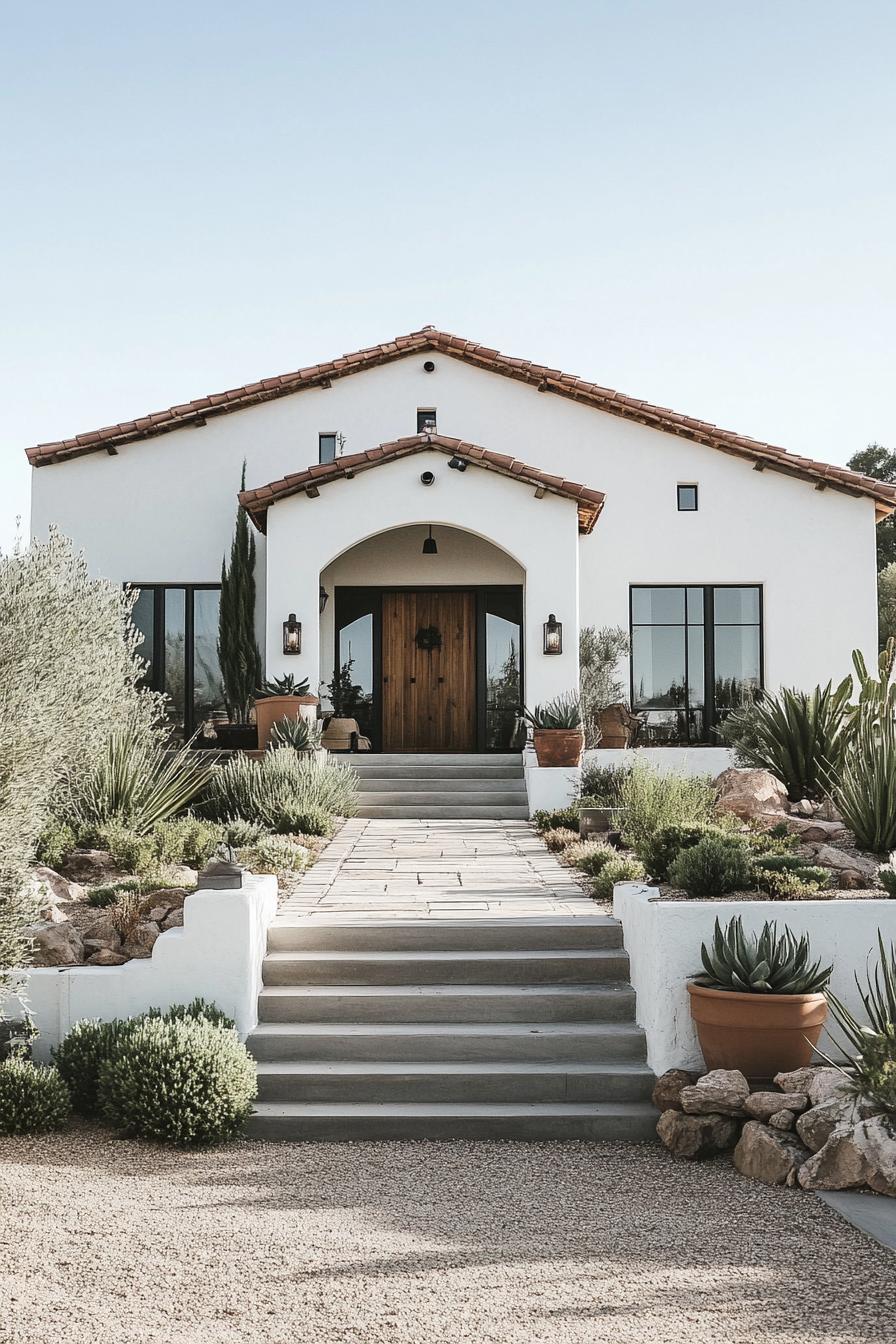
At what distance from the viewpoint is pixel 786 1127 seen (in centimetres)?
512

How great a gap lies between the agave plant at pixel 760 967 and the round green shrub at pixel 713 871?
0.62 m

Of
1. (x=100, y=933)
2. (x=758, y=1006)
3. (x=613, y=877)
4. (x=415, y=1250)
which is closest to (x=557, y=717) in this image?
(x=613, y=877)

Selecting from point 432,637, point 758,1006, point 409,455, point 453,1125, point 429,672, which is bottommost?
point 453,1125

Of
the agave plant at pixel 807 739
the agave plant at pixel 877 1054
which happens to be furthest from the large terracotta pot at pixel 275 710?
the agave plant at pixel 877 1054

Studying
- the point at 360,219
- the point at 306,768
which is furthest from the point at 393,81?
the point at 306,768

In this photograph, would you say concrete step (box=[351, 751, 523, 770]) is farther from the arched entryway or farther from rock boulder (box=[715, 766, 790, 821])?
rock boulder (box=[715, 766, 790, 821])

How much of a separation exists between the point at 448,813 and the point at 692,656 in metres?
5.71

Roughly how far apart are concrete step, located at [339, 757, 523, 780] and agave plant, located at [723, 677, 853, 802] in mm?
3401

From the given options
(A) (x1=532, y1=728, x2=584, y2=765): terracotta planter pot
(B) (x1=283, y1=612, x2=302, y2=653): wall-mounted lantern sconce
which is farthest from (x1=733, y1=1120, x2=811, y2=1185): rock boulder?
(B) (x1=283, y1=612, x2=302, y2=653): wall-mounted lantern sconce

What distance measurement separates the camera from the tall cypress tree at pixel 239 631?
15.8 meters

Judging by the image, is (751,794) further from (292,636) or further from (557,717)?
(292,636)

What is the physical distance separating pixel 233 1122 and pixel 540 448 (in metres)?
13.1

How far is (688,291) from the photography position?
45.5ft

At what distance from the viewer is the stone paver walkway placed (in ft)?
24.8
